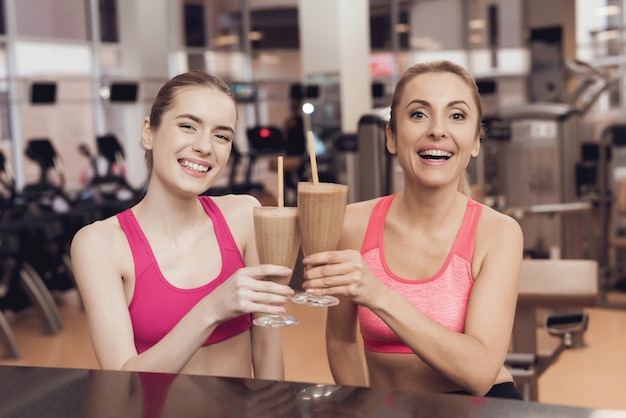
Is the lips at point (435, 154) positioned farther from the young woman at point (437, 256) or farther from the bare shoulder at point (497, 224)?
the bare shoulder at point (497, 224)

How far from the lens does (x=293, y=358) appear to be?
448cm

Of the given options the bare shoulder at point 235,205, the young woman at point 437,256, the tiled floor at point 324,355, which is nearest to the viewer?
the young woman at point 437,256

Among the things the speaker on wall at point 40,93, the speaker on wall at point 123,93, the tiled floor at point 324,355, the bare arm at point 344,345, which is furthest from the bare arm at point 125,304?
the speaker on wall at point 123,93

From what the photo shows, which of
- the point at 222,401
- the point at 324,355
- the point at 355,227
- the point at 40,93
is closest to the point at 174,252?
the point at 355,227

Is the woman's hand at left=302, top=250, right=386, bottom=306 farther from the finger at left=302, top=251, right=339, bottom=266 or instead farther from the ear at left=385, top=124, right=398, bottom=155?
the ear at left=385, top=124, right=398, bottom=155

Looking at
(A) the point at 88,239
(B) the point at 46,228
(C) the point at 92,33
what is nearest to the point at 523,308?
(A) the point at 88,239

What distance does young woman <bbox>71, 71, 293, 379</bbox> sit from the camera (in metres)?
1.43

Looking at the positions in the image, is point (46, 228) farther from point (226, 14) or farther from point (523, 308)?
point (226, 14)

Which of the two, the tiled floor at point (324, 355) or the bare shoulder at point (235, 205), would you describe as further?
the tiled floor at point (324, 355)

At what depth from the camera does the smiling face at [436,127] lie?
4.84 ft

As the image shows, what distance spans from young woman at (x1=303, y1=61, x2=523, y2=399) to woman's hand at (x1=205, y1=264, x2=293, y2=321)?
32 cm

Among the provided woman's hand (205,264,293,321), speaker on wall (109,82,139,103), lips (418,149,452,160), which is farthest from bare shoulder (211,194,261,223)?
speaker on wall (109,82,139,103)

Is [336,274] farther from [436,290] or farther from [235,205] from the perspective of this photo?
[235,205]

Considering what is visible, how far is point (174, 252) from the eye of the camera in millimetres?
1532
